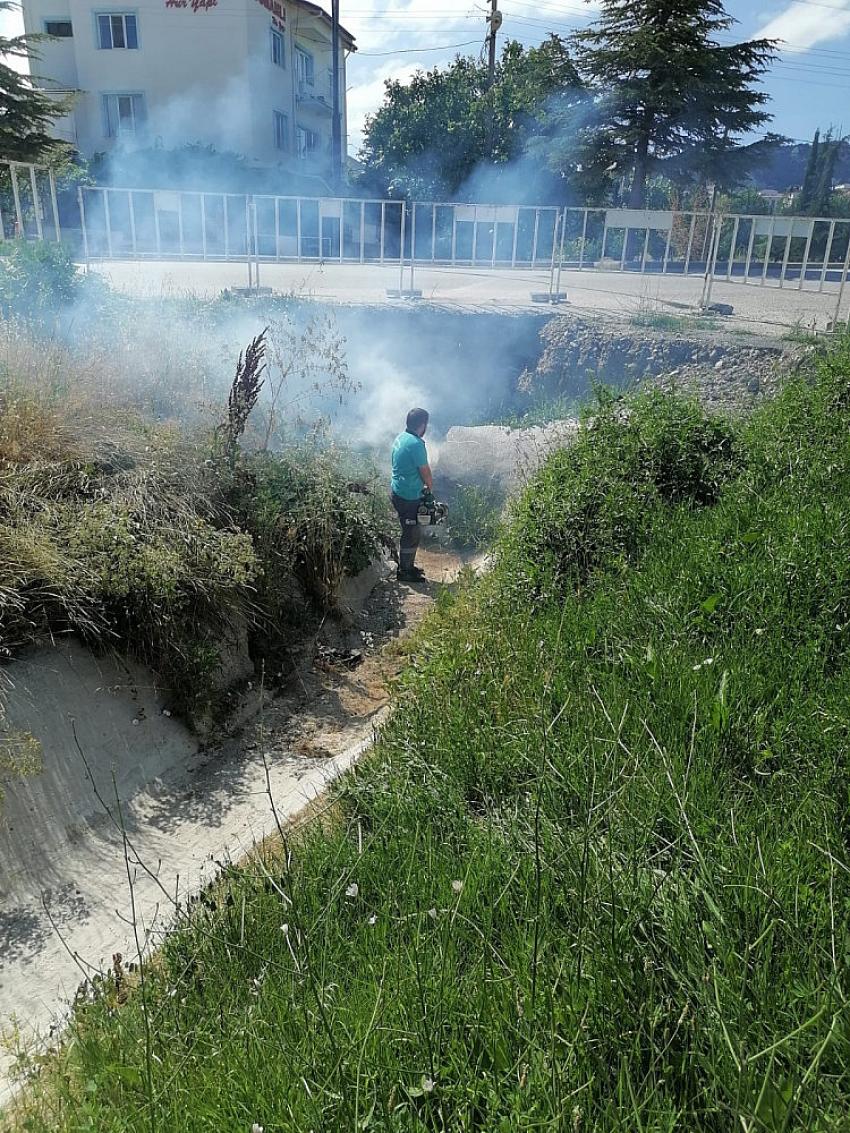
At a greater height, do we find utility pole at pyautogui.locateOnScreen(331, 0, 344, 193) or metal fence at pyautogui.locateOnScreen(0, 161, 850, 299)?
utility pole at pyautogui.locateOnScreen(331, 0, 344, 193)

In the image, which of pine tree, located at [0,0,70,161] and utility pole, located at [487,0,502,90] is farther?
utility pole, located at [487,0,502,90]

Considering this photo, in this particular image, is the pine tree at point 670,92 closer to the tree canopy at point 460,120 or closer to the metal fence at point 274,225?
the tree canopy at point 460,120

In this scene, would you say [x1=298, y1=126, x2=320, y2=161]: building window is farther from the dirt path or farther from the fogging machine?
the dirt path

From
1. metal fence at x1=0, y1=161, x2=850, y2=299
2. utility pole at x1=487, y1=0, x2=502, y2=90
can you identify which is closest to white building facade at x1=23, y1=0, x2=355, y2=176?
utility pole at x1=487, y1=0, x2=502, y2=90

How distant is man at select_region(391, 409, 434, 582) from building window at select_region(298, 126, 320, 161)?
33775mm

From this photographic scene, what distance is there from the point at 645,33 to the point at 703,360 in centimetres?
2191

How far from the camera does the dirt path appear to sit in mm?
3291

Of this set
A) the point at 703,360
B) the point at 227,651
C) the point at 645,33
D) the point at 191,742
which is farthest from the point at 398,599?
the point at 645,33

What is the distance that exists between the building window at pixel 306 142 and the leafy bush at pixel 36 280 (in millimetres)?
31056

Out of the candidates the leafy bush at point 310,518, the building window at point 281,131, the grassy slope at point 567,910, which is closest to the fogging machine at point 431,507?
the leafy bush at point 310,518

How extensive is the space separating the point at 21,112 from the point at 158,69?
12.5 meters

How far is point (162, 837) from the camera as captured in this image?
13.8 ft

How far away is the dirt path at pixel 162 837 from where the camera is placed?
3.29 metres

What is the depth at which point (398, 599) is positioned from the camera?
7.46 m
